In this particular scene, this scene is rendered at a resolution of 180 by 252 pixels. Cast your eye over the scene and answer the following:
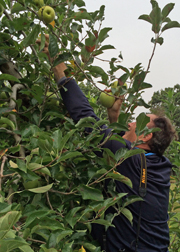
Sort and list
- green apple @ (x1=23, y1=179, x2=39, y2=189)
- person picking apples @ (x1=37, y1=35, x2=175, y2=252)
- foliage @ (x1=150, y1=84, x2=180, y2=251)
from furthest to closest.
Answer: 1. foliage @ (x1=150, y1=84, x2=180, y2=251)
2. person picking apples @ (x1=37, y1=35, x2=175, y2=252)
3. green apple @ (x1=23, y1=179, x2=39, y2=189)

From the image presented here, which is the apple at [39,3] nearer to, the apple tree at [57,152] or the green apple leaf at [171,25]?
the apple tree at [57,152]

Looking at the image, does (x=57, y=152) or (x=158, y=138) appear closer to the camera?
(x=57, y=152)

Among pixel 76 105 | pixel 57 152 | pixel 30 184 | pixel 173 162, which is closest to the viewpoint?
pixel 57 152

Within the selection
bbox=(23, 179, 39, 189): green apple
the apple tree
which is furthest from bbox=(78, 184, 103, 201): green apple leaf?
bbox=(23, 179, 39, 189): green apple

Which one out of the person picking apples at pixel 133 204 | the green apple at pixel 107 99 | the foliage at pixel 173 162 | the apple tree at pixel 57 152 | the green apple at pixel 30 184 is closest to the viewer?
the apple tree at pixel 57 152

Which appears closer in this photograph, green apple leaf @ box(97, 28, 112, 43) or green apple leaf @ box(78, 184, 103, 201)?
green apple leaf @ box(78, 184, 103, 201)

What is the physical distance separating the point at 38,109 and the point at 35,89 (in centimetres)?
18

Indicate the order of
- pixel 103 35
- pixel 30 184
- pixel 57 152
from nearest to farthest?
pixel 57 152 < pixel 30 184 < pixel 103 35

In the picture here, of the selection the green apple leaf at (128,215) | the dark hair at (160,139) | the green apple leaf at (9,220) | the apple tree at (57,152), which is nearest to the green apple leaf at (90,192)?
the apple tree at (57,152)

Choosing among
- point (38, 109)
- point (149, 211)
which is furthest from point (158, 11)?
point (149, 211)

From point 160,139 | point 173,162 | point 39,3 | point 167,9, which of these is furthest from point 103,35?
point 173,162

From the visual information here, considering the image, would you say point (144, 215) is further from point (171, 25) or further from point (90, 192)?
point (171, 25)

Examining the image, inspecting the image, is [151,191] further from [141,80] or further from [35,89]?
[35,89]

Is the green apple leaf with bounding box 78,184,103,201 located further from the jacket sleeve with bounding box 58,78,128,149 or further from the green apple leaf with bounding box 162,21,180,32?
the green apple leaf with bounding box 162,21,180,32
